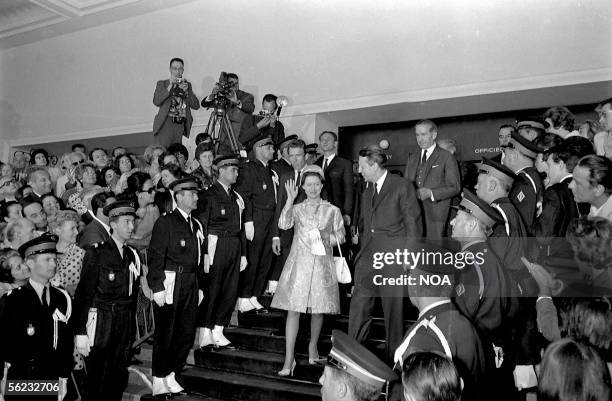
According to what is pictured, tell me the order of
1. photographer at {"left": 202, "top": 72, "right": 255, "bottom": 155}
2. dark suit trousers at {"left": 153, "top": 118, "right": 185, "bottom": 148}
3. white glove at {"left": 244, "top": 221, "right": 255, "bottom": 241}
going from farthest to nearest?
dark suit trousers at {"left": 153, "top": 118, "right": 185, "bottom": 148}
photographer at {"left": 202, "top": 72, "right": 255, "bottom": 155}
white glove at {"left": 244, "top": 221, "right": 255, "bottom": 241}

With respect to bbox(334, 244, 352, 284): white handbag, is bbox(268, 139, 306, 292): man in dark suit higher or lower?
higher

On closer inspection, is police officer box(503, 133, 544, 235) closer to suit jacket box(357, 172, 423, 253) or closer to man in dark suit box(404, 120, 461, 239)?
man in dark suit box(404, 120, 461, 239)

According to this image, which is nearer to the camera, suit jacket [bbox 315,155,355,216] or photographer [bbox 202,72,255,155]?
suit jacket [bbox 315,155,355,216]

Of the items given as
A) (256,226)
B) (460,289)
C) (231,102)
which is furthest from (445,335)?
(231,102)

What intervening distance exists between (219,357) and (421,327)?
127 inches

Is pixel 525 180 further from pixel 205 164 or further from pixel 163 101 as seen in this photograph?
pixel 163 101

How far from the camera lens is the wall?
761 centimetres

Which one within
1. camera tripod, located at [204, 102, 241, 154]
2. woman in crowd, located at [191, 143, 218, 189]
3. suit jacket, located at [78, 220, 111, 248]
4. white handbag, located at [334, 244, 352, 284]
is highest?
camera tripod, located at [204, 102, 241, 154]

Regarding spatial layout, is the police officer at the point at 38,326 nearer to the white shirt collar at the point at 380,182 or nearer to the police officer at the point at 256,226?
the police officer at the point at 256,226

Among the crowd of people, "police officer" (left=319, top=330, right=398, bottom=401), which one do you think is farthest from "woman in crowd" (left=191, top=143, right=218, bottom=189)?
"police officer" (left=319, top=330, right=398, bottom=401)

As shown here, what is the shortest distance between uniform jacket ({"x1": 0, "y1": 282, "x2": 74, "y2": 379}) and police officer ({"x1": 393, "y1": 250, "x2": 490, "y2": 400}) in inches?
115

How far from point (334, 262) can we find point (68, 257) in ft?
8.68

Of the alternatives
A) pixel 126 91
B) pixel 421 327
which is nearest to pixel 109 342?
pixel 421 327

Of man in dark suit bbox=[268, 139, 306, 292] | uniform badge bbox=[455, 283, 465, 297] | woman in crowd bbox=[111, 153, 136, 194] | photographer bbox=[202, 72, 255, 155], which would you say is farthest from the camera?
photographer bbox=[202, 72, 255, 155]
